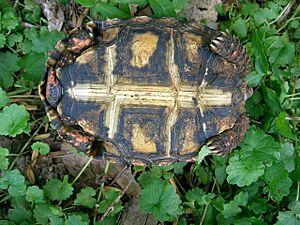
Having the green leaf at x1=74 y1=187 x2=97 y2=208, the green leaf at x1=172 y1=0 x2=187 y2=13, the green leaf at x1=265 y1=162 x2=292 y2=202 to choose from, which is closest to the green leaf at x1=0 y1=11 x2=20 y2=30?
→ the green leaf at x1=172 y1=0 x2=187 y2=13

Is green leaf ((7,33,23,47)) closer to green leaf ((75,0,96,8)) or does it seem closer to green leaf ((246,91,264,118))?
green leaf ((75,0,96,8))

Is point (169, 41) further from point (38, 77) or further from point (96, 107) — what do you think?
point (38, 77)

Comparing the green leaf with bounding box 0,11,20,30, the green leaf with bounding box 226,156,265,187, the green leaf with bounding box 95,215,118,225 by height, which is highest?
the green leaf with bounding box 0,11,20,30

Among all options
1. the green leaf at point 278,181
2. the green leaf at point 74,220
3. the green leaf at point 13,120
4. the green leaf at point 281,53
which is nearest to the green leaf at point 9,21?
the green leaf at point 13,120

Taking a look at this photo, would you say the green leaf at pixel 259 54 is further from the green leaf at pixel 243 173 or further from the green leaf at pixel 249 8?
the green leaf at pixel 243 173

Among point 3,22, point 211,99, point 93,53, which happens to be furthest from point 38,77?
point 211,99

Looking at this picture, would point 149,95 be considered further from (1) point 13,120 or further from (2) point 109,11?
(1) point 13,120
